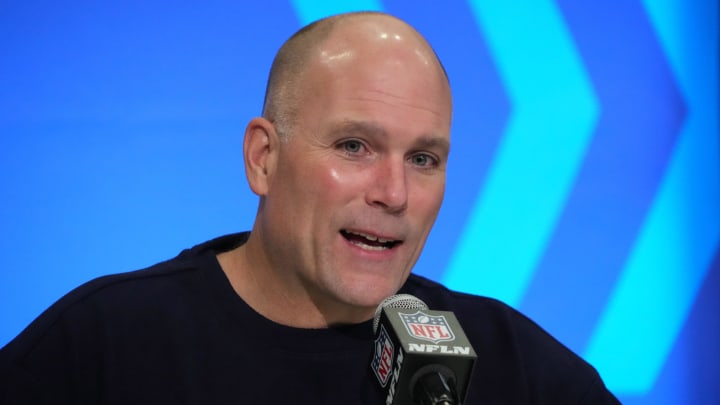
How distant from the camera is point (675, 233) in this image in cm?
304

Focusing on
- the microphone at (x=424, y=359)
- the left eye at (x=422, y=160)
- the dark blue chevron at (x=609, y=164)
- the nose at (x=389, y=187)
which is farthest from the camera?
the dark blue chevron at (x=609, y=164)

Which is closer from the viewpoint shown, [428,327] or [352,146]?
[428,327]

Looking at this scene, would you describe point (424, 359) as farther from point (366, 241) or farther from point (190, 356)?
point (190, 356)

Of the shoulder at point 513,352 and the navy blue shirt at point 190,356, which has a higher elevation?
the shoulder at point 513,352

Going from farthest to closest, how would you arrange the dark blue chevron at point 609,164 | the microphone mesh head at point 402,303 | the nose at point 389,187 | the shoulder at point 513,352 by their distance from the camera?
Answer: the dark blue chevron at point 609,164 < the shoulder at point 513,352 < the nose at point 389,187 < the microphone mesh head at point 402,303

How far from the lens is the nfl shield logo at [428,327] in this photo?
4.24 feet

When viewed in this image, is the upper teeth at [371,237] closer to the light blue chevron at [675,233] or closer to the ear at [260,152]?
the ear at [260,152]

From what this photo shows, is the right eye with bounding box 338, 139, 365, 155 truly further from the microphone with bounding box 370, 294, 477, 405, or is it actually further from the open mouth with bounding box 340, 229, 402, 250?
the microphone with bounding box 370, 294, 477, 405

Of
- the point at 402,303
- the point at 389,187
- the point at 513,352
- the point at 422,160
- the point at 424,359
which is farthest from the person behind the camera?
the point at 513,352

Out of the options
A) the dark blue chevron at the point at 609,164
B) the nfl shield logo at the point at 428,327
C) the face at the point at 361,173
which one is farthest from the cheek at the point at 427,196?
the dark blue chevron at the point at 609,164

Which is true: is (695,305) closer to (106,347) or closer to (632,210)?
(632,210)

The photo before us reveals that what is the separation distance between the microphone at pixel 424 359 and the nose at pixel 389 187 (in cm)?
30

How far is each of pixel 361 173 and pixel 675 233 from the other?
5.94 feet

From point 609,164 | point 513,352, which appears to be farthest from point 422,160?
point 609,164
